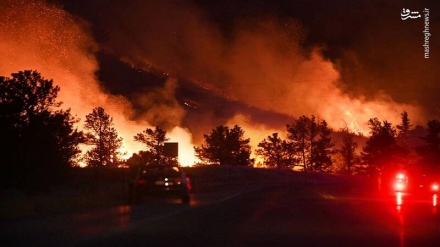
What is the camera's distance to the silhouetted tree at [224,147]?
103 metres

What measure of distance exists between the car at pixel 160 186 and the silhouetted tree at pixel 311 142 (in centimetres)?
8016

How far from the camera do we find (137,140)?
87.9 metres

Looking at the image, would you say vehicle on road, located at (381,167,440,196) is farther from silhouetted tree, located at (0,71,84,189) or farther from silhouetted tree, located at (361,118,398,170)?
silhouetted tree, located at (361,118,398,170)

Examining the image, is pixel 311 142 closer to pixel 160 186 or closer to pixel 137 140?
pixel 137 140

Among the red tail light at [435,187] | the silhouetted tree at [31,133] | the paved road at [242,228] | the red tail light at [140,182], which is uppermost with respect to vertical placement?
the silhouetted tree at [31,133]

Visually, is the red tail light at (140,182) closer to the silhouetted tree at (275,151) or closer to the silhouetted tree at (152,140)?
the silhouetted tree at (152,140)

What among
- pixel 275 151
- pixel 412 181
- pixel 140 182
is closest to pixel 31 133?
pixel 140 182

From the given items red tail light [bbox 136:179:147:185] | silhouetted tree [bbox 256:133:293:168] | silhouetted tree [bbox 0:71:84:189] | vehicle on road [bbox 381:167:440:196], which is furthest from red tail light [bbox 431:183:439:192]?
silhouetted tree [bbox 256:133:293:168]

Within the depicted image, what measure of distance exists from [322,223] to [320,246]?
18.9 ft

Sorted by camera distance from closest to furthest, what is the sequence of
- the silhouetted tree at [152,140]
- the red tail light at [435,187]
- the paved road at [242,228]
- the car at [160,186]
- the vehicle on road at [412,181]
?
the paved road at [242,228]
the car at [160,186]
the red tail light at [435,187]
the vehicle on road at [412,181]
the silhouetted tree at [152,140]

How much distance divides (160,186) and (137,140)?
2225 inches

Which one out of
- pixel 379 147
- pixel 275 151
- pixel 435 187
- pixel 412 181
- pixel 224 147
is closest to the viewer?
pixel 435 187

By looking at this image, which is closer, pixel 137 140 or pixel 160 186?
pixel 160 186

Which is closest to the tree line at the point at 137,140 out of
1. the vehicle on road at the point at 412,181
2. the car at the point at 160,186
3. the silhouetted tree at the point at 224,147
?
the silhouetted tree at the point at 224,147
